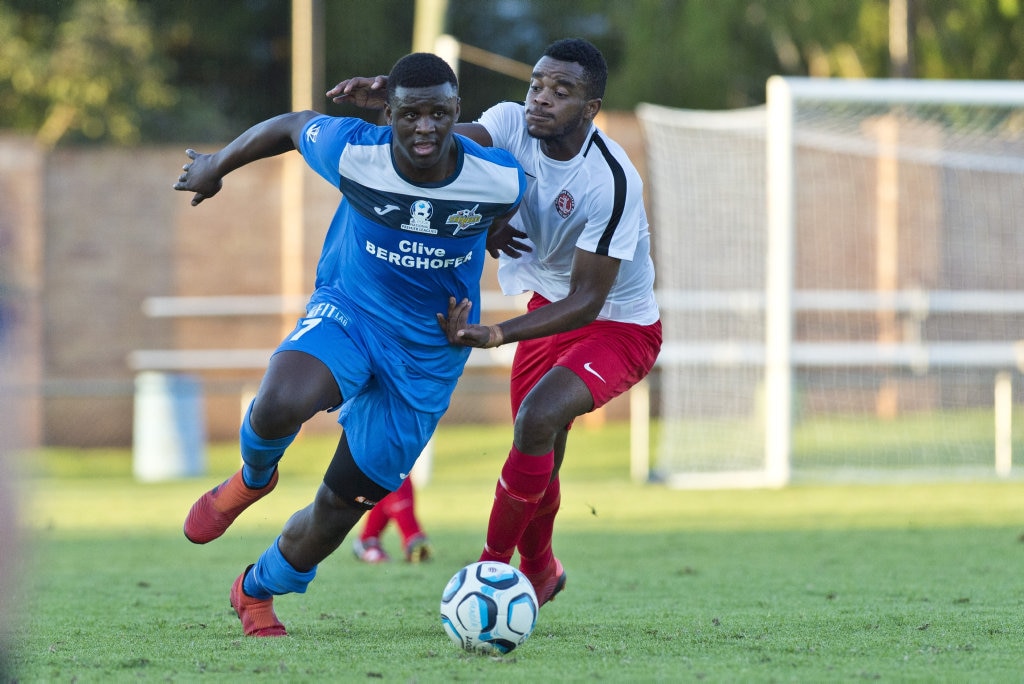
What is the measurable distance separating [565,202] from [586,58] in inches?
23.3

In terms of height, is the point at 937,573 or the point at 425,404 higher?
the point at 425,404

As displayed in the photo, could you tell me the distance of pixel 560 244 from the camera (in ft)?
19.0

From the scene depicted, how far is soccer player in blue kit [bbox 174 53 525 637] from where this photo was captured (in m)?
5.04

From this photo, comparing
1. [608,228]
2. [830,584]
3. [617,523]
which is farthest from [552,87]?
[617,523]

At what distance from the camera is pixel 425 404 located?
541cm

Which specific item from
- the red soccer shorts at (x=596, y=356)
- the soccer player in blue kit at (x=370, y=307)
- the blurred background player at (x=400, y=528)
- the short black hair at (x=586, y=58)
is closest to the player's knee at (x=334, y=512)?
the soccer player in blue kit at (x=370, y=307)

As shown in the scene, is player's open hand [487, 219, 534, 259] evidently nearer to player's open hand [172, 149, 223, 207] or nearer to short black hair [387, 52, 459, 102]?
short black hair [387, 52, 459, 102]

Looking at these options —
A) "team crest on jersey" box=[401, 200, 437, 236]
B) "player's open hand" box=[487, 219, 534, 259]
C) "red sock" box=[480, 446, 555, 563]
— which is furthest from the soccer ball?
"player's open hand" box=[487, 219, 534, 259]

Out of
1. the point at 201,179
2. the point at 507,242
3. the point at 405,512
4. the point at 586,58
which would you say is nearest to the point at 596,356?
the point at 507,242

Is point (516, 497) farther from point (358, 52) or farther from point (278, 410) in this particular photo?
point (358, 52)

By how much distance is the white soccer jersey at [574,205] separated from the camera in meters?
5.51

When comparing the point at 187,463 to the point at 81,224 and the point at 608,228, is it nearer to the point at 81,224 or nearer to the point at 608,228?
the point at 81,224

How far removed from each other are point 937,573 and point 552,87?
12.1 feet

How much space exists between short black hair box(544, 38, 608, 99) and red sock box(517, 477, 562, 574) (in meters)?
1.75
